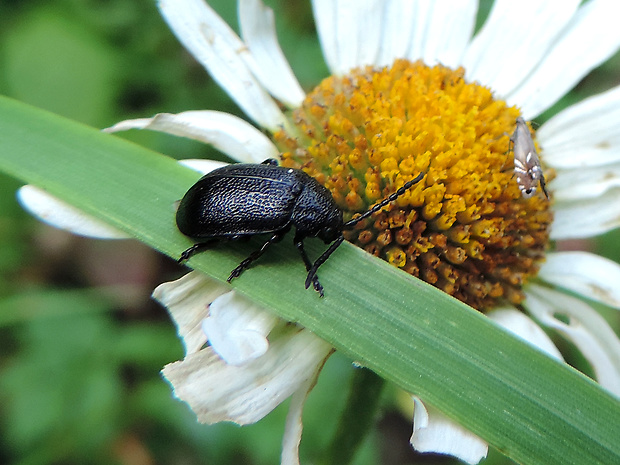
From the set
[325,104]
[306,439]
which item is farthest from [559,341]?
[325,104]

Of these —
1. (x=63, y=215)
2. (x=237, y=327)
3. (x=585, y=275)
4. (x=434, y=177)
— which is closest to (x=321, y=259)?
(x=237, y=327)

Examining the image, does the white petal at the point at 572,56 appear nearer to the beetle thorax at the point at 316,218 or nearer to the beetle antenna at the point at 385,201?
the beetle antenna at the point at 385,201

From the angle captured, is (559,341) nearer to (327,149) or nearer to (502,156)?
(502,156)

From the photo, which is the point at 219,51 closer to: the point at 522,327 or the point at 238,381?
the point at 238,381

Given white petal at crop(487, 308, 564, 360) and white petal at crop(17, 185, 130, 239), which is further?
white petal at crop(487, 308, 564, 360)

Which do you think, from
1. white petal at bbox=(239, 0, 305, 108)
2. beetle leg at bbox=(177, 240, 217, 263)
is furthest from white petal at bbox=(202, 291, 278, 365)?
white petal at bbox=(239, 0, 305, 108)

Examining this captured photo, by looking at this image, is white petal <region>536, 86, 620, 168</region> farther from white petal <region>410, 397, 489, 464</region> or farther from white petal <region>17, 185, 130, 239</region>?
white petal <region>17, 185, 130, 239</region>

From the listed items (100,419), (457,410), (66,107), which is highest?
(457,410)
